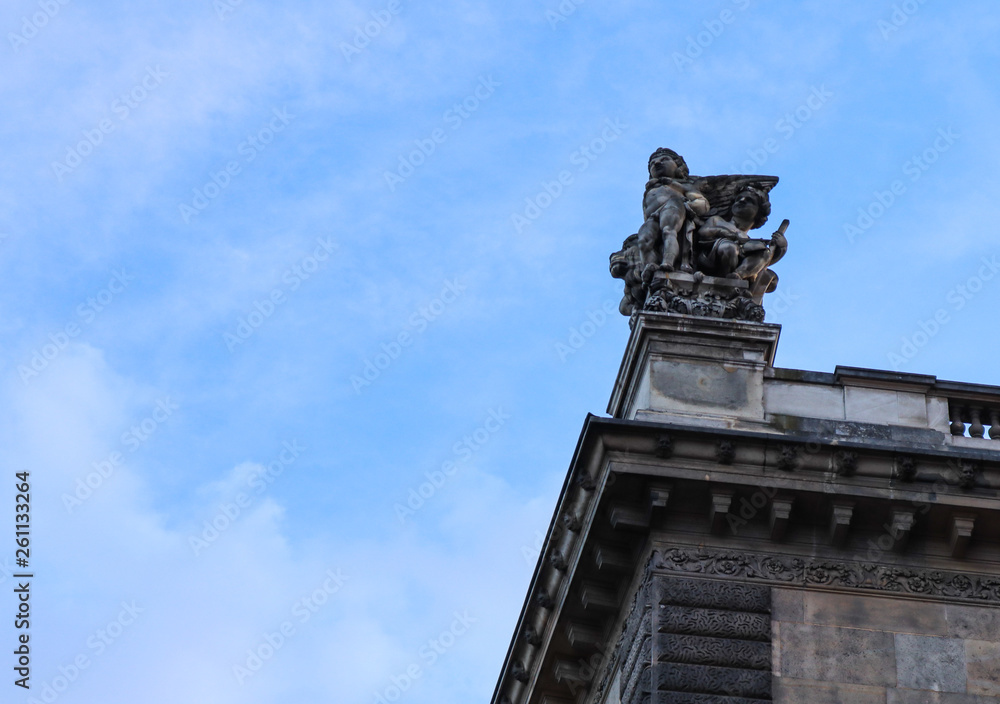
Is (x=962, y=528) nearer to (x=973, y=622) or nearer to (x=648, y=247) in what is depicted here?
(x=973, y=622)

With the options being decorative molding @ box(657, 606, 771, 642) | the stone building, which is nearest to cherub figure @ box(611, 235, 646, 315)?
the stone building

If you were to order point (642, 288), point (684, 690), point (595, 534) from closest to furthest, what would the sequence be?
point (684, 690) → point (595, 534) → point (642, 288)

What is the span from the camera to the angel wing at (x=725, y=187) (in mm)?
26734

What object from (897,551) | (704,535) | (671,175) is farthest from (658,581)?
(671,175)

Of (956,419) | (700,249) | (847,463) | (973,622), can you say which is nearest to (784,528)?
(847,463)

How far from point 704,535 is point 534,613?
382 centimetres

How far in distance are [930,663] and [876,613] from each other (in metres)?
0.82

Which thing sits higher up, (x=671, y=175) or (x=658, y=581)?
(x=671, y=175)

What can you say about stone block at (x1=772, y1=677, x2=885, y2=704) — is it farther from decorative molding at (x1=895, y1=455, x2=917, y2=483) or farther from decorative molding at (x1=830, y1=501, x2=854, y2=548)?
decorative molding at (x1=895, y1=455, x2=917, y2=483)

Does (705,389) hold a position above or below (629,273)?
below

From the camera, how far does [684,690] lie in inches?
866

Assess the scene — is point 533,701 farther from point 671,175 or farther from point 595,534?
point 671,175

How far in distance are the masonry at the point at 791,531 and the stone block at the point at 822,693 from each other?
0.8 inches

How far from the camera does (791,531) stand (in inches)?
913
